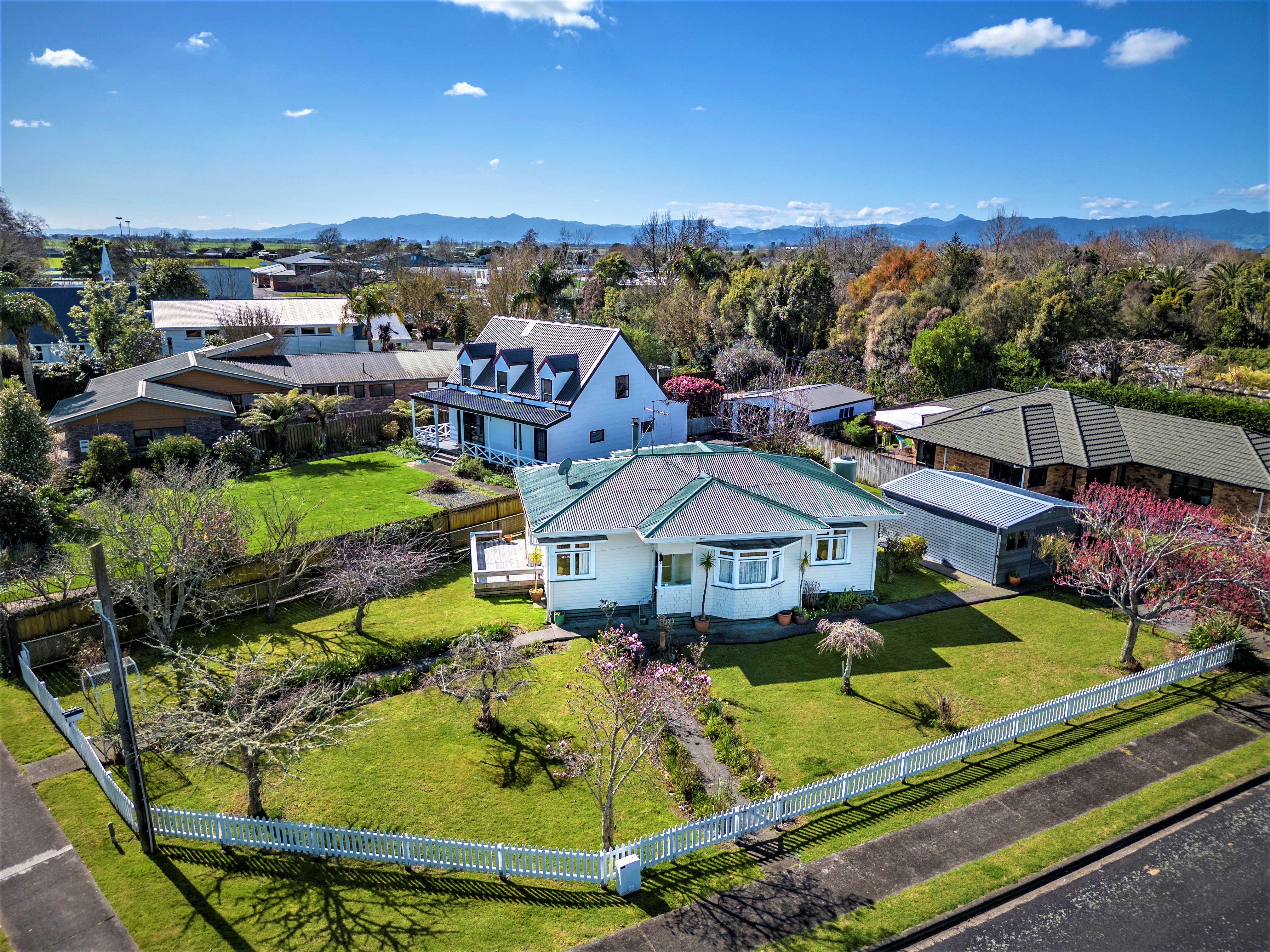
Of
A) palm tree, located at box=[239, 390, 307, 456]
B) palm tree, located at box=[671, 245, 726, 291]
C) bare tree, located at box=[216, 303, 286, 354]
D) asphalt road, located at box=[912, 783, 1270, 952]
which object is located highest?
palm tree, located at box=[671, 245, 726, 291]

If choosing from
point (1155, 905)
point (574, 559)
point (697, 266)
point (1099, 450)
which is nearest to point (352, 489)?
point (574, 559)

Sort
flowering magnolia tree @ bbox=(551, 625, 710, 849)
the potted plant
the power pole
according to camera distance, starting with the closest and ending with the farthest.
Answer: the power pole
flowering magnolia tree @ bbox=(551, 625, 710, 849)
the potted plant

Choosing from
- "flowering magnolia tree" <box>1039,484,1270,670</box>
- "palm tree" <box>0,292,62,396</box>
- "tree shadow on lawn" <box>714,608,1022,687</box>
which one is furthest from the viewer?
"palm tree" <box>0,292,62,396</box>

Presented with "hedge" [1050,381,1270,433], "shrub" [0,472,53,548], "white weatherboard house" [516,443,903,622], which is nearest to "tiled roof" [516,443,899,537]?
"white weatherboard house" [516,443,903,622]

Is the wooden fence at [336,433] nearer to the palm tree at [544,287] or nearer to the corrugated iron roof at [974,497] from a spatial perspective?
the palm tree at [544,287]

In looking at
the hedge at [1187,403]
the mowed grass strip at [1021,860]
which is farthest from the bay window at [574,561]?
the hedge at [1187,403]

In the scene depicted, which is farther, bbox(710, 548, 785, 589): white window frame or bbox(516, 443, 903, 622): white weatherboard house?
bbox(516, 443, 903, 622): white weatherboard house

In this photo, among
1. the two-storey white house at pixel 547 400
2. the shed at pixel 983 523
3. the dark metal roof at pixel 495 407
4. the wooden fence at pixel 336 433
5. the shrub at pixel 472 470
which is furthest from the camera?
the wooden fence at pixel 336 433

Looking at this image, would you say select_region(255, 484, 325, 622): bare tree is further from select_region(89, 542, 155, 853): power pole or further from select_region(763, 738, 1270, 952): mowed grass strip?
select_region(763, 738, 1270, 952): mowed grass strip

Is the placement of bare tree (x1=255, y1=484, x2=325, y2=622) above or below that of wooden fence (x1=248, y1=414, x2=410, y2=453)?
below
